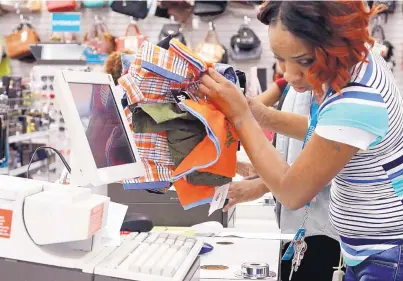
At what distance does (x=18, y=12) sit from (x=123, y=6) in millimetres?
1681

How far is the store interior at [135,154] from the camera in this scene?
4.10ft

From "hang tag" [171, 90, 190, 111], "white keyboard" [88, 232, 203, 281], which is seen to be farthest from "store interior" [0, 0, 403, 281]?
"hang tag" [171, 90, 190, 111]

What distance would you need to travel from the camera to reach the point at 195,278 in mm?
1408

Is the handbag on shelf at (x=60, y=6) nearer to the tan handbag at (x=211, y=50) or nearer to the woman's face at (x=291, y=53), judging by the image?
the tan handbag at (x=211, y=50)

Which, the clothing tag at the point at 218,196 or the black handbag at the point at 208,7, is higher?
the black handbag at the point at 208,7

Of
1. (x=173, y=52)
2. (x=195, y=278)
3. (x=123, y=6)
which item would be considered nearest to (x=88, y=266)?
(x=195, y=278)

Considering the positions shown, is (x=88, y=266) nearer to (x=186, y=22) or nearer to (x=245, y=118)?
(x=245, y=118)

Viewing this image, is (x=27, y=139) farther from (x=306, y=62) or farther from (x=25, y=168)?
(x=306, y=62)

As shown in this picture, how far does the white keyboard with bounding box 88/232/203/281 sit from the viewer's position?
1.21 metres

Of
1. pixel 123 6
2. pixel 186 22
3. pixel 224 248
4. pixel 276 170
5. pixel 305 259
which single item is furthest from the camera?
pixel 186 22

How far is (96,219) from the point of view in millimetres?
1270

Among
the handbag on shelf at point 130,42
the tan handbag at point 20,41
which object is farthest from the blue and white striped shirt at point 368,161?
the tan handbag at point 20,41

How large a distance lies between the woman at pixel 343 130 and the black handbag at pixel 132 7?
5.99 m

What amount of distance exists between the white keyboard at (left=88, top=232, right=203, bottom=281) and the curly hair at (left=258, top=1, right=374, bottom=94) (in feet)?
1.78
